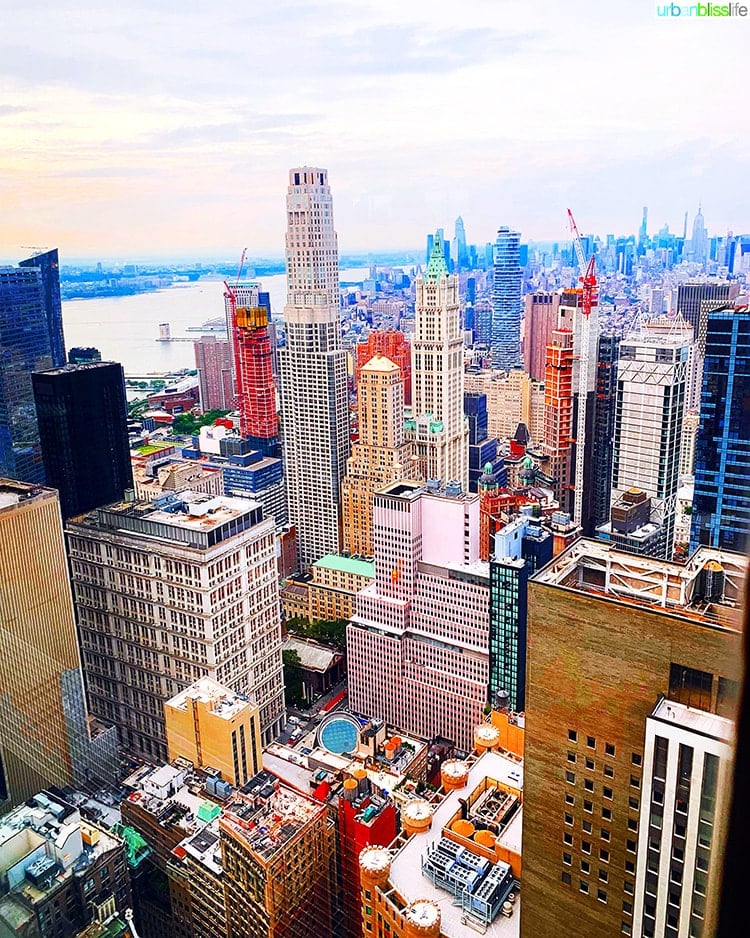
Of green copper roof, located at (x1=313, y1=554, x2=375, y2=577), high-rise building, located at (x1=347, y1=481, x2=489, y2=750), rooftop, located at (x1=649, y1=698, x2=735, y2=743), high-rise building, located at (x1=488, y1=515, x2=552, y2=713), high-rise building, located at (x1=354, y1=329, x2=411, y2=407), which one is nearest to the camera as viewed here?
rooftop, located at (x1=649, y1=698, x2=735, y2=743)

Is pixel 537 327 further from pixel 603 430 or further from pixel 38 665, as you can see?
pixel 38 665

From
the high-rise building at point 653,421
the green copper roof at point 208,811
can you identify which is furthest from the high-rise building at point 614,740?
the high-rise building at point 653,421

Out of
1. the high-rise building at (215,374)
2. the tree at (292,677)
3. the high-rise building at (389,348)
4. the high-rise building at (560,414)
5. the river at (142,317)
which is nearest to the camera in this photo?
the tree at (292,677)

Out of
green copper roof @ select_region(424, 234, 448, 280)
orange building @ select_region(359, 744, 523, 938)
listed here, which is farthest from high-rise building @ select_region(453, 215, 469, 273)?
orange building @ select_region(359, 744, 523, 938)

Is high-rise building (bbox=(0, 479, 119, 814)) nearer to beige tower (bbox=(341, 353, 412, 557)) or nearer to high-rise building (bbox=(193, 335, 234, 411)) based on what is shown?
beige tower (bbox=(341, 353, 412, 557))

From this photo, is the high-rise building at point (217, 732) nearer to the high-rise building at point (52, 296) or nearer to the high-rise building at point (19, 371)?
the high-rise building at point (19, 371)
